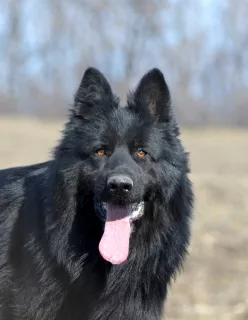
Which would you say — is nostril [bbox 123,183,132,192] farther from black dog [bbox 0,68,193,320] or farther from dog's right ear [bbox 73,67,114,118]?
dog's right ear [bbox 73,67,114,118]

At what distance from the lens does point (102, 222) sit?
4805 mm

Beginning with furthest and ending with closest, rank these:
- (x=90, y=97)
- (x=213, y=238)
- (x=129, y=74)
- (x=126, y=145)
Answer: (x=129, y=74) < (x=213, y=238) < (x=90, y=97) < (x=126, y=145)

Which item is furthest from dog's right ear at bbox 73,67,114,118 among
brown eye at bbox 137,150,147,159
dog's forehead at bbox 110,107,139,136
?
brown eye at bbox 137,150,147,159

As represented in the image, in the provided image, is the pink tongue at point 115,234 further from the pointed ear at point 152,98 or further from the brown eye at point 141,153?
the pointed ear at point 152,98

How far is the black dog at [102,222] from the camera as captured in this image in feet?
15.5

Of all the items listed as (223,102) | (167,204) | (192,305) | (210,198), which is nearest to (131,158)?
(167,204)

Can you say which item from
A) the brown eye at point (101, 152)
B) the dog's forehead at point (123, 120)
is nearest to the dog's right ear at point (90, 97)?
the dog's forehead at point (123, 120)

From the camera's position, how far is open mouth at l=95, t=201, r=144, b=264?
4652mm

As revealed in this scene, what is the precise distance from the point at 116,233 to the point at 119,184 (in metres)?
0.46

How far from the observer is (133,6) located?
43.6 meters

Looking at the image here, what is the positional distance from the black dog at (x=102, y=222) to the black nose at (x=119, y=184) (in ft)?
0.52

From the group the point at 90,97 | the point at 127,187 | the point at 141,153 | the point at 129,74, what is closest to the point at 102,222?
the point at 127,187

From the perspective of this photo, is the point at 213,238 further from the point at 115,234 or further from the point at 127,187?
the point at 127,187

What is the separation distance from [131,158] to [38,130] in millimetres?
21552
